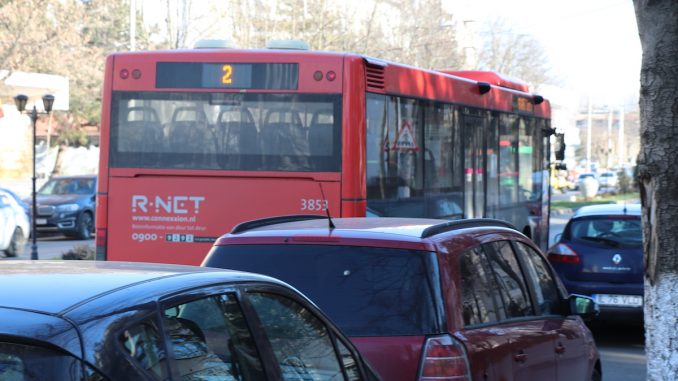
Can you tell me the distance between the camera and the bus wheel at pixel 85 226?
30197 millimetres

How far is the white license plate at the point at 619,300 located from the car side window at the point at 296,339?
355 inches

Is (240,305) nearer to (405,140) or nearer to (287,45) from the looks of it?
(287,45)

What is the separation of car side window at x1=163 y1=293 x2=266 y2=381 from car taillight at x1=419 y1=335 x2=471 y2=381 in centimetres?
168

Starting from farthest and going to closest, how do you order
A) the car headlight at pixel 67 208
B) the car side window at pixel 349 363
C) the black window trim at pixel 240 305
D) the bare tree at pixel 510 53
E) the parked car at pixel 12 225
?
the bare tree at pixel 510 53
the car headlight at pixel 67 208
the parked car at pixel 12 225
the car side window at pixel 349 363
the black window trim at pixel 240 305

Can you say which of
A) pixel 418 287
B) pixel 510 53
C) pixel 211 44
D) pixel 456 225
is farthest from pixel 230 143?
pixel 510 53

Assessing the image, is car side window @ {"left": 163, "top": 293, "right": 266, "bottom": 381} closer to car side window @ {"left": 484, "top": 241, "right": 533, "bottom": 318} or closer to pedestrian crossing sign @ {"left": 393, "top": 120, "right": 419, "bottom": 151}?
car side window @ {"left": 484, "top": 241, "right": 533, "bottom": 318}

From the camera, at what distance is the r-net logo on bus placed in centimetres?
1104

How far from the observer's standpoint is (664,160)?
676cm

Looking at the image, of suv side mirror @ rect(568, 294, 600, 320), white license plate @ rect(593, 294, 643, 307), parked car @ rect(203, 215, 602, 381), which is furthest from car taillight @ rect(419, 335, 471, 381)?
white license plate @ rect(593, 294, 643, 307)

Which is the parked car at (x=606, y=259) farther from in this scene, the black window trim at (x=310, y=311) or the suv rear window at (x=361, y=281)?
the black window trim at (x=310, y=311)

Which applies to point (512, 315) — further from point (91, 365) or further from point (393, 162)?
point (393, 162)

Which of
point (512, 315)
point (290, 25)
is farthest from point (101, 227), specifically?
point (290, 25)

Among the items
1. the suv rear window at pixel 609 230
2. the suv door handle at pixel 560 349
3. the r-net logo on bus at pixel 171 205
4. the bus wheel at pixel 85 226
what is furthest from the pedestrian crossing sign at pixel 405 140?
the bus wheel at pixel 85 226

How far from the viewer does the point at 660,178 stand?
6789 millimetres
